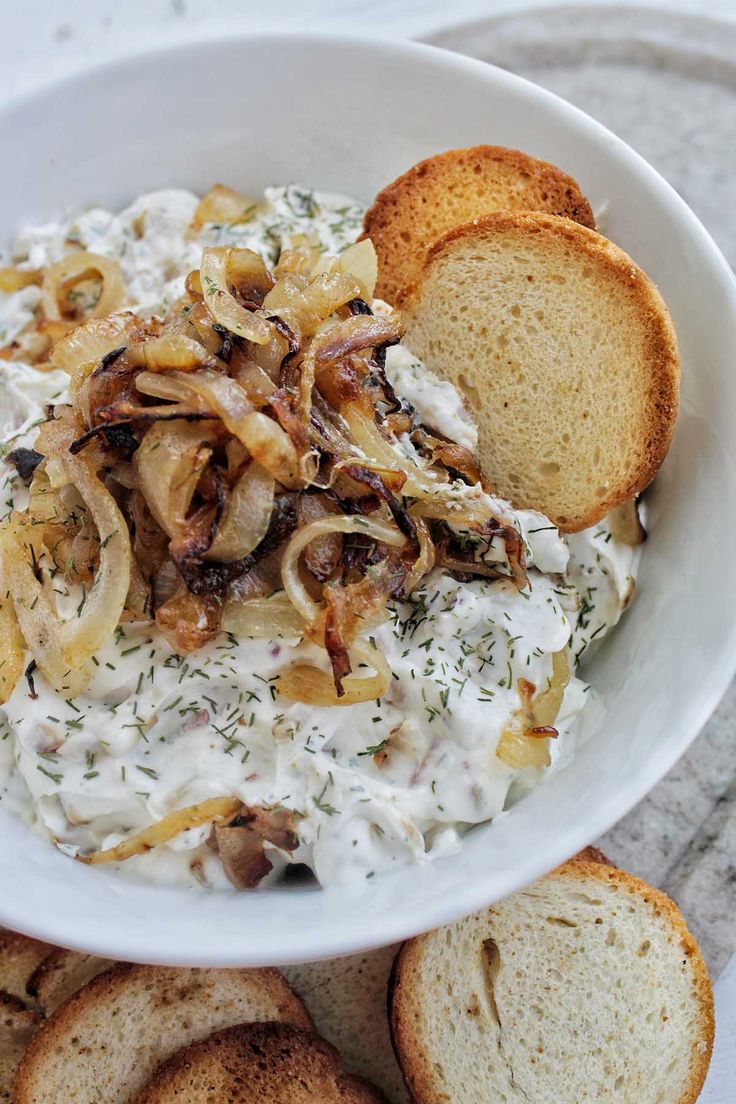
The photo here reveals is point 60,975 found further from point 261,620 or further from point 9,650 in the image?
point 261,620

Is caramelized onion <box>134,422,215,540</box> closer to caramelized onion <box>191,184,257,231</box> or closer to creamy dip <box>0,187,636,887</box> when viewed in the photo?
creamy dip <box>0,187,636,887</box>

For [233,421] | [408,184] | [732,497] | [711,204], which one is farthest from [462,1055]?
[711,204]

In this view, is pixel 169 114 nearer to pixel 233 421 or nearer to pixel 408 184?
pixel 408 184

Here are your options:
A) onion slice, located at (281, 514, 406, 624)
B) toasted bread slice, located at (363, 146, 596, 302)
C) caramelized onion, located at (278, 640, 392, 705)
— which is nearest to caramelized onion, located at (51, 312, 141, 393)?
onion slice, located at (281, 514, 406, 624)

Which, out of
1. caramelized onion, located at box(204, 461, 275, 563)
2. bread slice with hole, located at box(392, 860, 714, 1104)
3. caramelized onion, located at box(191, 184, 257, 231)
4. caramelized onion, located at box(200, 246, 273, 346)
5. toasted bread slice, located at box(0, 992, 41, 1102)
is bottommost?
toasted bread slice, located at box(0, 992, 41, 1102)

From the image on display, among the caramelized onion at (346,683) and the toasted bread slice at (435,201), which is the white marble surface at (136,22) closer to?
the toasted bread slice at (435,201)

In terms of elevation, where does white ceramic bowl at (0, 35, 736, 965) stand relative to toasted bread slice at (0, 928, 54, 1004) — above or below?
above
